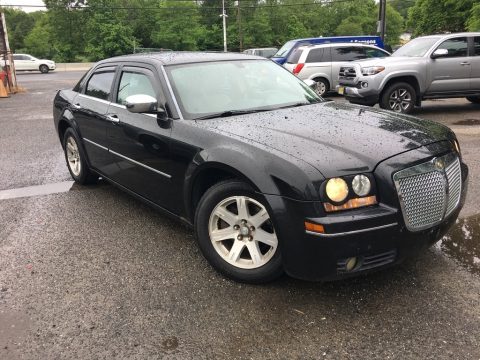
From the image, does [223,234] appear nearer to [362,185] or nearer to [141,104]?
[362,185]

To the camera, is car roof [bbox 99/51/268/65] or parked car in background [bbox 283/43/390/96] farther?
parked car in background [bbox 283/43/390/96]

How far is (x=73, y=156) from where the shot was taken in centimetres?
590

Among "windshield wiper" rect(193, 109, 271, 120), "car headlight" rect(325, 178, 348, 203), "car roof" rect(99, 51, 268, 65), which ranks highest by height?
"car roof" rect(99, 51, 268, 65)

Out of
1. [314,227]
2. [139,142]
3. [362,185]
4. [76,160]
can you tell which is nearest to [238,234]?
[314,227]

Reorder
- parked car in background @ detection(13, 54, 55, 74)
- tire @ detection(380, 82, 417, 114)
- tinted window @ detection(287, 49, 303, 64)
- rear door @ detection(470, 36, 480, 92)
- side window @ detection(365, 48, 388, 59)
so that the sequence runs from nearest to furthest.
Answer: tire @ detection(380, 82, 417, 114) < rear door @ detection(470, 36, 480, 92) < tinted window @ detection(287, 49, 303, 64) < side window @ detection(365, 48, 388, 59) < parked car in background @ detection(13, 54, 55, 74)

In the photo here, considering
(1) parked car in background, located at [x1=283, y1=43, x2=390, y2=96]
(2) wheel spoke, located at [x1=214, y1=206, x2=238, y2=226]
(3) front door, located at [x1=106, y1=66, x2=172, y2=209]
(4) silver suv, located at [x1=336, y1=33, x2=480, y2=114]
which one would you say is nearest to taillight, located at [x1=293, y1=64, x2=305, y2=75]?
(1) parked car in background, located at [x1=283, y1=43, x2=390, y2=96]

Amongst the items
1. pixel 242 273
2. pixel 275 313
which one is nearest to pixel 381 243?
pixel 275 313

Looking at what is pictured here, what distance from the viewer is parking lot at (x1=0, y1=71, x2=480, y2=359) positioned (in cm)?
262

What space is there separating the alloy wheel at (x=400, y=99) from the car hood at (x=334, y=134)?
21.7ft

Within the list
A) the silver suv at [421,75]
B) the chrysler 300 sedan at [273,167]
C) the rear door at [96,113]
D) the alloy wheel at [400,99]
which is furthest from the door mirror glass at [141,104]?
the alloy wheel at [400,99]

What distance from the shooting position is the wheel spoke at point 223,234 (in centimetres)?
328

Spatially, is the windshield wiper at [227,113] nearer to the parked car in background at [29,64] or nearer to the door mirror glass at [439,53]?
the door mirror glass at [439,53]

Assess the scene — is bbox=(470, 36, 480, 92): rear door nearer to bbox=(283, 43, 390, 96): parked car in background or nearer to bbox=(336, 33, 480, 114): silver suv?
bbox=(336, 33, 480, 114): silver suv

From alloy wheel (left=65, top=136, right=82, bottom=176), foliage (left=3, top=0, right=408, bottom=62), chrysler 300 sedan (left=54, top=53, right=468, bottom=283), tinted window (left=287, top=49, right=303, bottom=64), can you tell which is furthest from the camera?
foliage (left=3, top=0, right=408, bottom=62)
